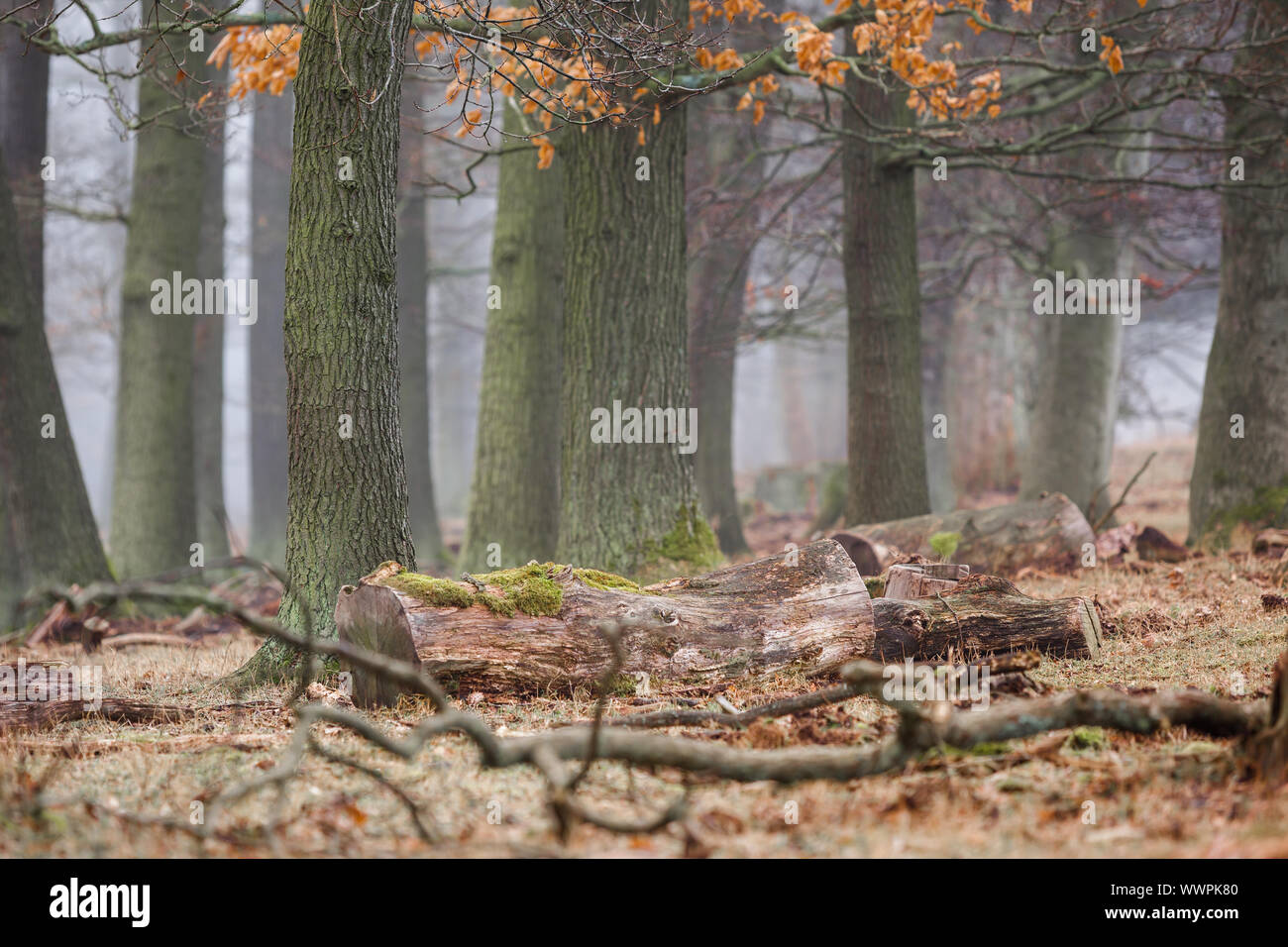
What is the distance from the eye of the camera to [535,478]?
1099 cm

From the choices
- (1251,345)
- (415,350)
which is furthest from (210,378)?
(1251,345)

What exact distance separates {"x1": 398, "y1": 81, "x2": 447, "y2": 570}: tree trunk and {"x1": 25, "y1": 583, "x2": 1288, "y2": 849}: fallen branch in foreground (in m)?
12.3

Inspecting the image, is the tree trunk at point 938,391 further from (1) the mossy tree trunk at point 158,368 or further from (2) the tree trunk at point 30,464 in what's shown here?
(2) the tree trunk at point 30,464

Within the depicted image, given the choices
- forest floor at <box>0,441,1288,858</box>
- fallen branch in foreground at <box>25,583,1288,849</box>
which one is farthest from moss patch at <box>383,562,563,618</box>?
fallen branch in foreground at <box>25,583,1288,849</box>

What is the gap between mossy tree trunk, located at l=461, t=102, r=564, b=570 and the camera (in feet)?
35.8

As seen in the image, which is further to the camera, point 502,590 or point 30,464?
point 30,464

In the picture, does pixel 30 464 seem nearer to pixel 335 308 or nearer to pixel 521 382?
pixel 521 382

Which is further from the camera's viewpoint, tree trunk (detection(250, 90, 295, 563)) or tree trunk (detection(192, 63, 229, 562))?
tree trunk (detection(250, 90, 295, 563))

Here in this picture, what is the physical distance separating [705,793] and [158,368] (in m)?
10.1

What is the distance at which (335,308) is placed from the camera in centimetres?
567

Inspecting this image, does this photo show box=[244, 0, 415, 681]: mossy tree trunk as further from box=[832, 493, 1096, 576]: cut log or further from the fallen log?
box=[832, 493, 1096, 576]: cut log
